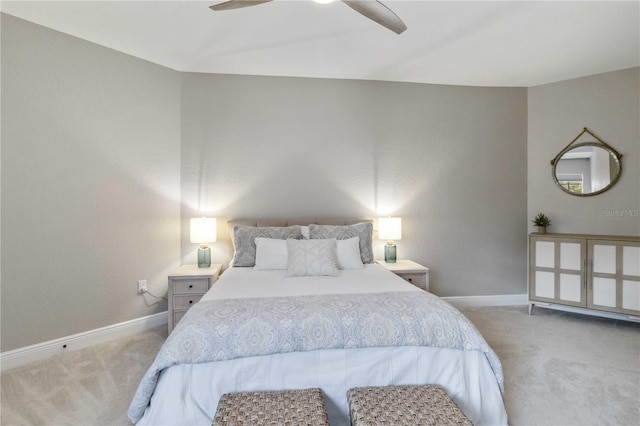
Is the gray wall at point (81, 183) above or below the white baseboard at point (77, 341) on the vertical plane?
above

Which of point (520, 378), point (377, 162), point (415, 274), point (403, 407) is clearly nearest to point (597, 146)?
point (377, 162)

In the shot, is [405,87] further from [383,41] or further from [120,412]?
[120,412]

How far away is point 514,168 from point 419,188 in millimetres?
1273

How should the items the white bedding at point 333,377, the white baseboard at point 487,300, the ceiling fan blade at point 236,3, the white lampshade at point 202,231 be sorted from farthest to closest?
1. the white baseboard at point 487,300
2. the white lampshade at point 202,231
3. the ceiling fan blade at point 236,3
4. the white bedding at point 333,377

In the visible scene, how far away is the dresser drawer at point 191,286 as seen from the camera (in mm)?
2703

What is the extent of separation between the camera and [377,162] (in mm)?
3475

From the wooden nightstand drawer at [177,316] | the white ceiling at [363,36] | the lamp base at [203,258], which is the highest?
the white ceiling at [363,36]

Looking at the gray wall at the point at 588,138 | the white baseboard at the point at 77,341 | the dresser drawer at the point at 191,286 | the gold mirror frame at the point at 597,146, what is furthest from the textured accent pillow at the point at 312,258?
the gold mirror frame at the point at 597,146

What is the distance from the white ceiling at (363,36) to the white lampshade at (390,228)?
1680 millimetres

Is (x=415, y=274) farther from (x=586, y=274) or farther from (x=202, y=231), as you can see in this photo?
(x=202, y=231)

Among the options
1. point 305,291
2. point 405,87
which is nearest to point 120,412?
point 305,291

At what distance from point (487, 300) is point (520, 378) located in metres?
1.69

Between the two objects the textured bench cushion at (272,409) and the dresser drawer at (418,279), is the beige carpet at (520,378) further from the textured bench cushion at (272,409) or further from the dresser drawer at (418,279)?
the textured bench cushion at (272,409)

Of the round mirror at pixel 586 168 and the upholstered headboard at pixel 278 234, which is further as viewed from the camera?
the round mirror at pixel 586 168
